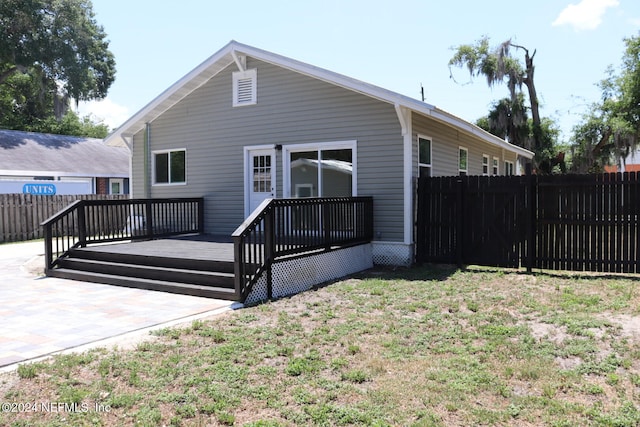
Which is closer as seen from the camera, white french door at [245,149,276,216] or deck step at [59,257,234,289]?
deck step at [59,257,234,289]

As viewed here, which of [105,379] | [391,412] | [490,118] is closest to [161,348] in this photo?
[105,379]

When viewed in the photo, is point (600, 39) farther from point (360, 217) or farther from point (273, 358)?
point (273, 358)

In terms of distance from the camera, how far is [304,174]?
1029 cm

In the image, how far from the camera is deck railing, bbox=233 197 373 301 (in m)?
6.50

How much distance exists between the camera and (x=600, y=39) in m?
24.8

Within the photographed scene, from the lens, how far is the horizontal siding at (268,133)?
936cm

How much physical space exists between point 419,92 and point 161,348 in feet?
115

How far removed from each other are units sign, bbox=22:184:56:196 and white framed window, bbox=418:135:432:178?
15.1 m

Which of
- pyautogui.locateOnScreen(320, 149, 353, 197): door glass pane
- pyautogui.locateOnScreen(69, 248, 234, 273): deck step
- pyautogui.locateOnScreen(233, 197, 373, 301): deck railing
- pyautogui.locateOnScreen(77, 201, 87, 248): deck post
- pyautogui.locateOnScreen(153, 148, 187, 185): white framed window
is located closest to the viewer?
pyautogui.locateOnScreen(233, 197, 373, 301): deck railing

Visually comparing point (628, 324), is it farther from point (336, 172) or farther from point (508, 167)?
point (508, 167)

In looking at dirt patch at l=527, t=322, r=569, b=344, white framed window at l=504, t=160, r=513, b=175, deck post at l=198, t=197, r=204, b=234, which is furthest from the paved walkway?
white framed window at l=504, t=160, r=513, b=175

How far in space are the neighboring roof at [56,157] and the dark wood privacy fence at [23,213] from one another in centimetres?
447

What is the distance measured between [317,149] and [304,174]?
61 cm

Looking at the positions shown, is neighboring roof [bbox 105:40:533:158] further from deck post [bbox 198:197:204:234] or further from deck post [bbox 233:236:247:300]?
deck post [bbox 233:236:247:300]
